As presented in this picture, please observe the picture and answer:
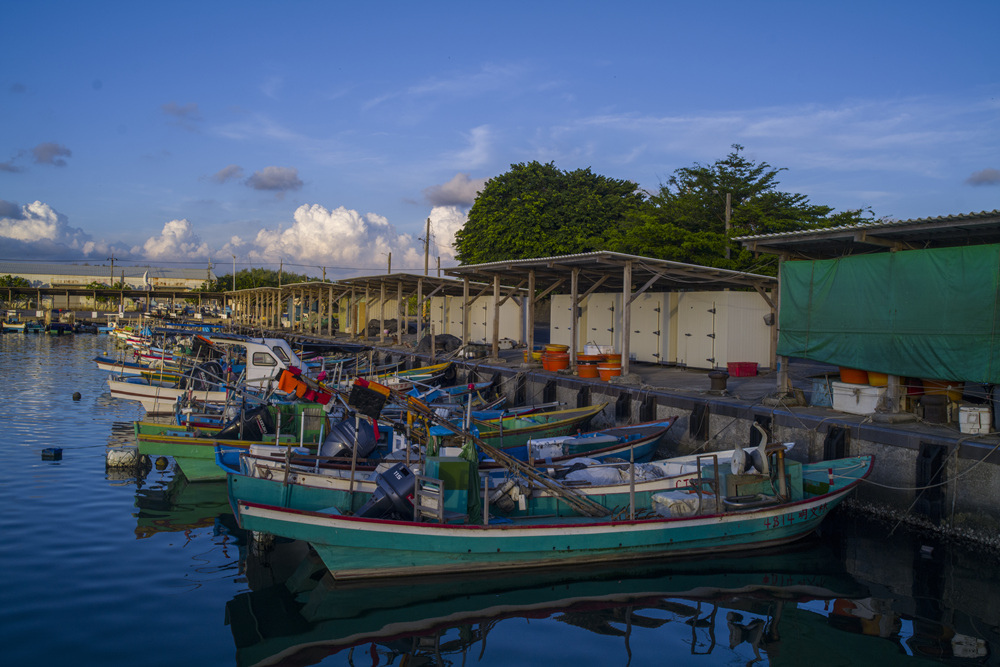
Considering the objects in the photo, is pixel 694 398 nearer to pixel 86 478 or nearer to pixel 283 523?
pixel 283 523

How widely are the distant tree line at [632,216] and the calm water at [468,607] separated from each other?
50.5ft

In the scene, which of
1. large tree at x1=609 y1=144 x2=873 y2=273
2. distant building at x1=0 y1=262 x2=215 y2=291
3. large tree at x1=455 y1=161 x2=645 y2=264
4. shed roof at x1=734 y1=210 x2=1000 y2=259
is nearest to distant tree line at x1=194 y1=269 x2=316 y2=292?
distant building at x1=0 y1=262 x2=215 y2=291

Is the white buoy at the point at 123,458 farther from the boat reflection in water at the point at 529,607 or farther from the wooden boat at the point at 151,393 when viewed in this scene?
the boat reflection in water at the point at 529,607

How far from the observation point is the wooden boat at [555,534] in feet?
27.2

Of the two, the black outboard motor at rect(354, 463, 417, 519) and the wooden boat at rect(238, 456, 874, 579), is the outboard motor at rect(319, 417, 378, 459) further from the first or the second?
the wooden boat at rect(238, 456, 874, 579)

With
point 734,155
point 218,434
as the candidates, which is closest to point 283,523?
point 218,434

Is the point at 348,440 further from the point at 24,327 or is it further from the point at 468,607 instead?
the point at 24,327

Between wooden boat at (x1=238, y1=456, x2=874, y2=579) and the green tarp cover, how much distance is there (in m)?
2.78

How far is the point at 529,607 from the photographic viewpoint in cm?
816

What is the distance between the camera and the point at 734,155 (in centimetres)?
3266

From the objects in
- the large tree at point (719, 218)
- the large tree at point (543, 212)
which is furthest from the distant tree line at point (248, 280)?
the large tree at point (719, 218)

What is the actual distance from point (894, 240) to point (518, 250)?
2993 cm

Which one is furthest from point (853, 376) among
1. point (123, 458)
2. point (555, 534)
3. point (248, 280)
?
point (248, 280)

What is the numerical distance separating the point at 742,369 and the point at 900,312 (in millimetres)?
7919
